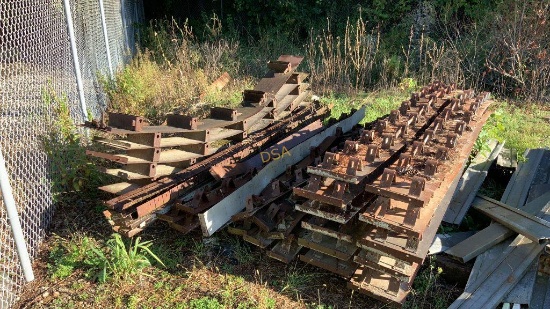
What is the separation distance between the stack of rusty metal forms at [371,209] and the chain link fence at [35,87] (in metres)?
2.00

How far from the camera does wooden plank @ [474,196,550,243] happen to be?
3.43 m

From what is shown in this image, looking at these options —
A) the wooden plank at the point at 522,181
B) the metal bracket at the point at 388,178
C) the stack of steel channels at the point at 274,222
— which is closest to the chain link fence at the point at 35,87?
the stack of steel channels at the point at 274,222

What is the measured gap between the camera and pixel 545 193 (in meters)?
4.24

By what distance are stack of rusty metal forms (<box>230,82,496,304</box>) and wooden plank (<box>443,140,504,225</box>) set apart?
42 centimetres

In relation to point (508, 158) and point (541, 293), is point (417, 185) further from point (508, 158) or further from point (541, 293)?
point (508, 158)

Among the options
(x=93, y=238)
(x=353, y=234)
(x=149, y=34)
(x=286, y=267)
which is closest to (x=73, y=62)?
(x=93, y=238)

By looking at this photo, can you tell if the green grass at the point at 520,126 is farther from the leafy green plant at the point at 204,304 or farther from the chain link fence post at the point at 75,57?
the chain link fence post at the point at 75,57

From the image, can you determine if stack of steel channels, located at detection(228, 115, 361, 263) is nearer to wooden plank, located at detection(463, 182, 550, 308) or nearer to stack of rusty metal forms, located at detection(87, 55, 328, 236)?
stack of rusty metal forms, located at detection(87, 55, 328, 236)

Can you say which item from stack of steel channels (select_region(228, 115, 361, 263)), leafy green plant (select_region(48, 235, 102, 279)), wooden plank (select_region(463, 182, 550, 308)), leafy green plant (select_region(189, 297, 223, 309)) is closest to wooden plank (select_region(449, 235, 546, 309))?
wooden plank (select_region(463, 182, 550, 308))

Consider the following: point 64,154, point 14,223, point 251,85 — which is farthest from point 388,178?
point 251,85

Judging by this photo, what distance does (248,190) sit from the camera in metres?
4.09

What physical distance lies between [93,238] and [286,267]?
1941mm

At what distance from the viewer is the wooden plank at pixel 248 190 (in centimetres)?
363

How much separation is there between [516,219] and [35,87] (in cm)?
583
